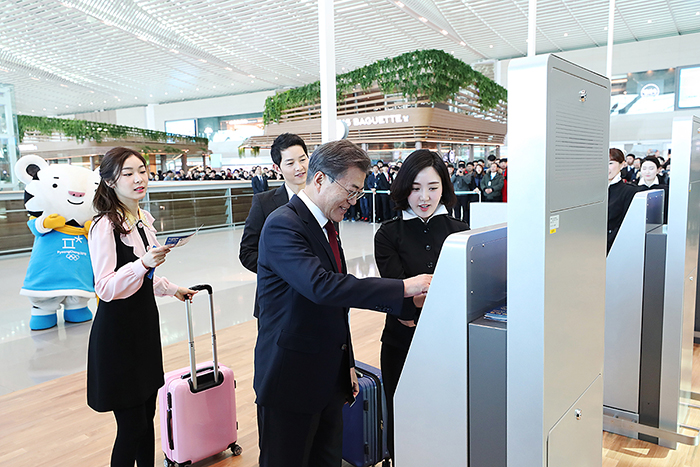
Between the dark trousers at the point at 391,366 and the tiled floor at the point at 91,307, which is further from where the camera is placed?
the tiled floor at the point at 91,307

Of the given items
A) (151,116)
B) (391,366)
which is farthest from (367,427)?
(151,116)

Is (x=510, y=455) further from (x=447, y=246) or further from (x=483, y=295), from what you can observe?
(x=447, y=246)

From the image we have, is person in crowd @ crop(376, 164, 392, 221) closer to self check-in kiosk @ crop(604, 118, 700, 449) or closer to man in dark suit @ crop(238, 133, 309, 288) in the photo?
self check-in kiosk @ crop(604, 118, 700, 449)

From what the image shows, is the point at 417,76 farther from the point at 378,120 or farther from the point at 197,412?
the point at 197,412

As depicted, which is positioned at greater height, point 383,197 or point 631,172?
point 631,172

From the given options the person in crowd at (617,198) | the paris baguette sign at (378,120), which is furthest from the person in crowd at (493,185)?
the person in crowd at (617,198)

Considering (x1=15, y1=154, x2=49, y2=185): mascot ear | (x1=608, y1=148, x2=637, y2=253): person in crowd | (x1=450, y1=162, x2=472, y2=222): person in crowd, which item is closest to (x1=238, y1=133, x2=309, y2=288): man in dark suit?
(x1=608, y1=148, x2=637, y2=253): person in crowd

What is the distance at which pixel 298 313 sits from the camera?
1.49 m

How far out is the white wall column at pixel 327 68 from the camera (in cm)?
297

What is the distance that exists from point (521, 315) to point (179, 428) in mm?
1900

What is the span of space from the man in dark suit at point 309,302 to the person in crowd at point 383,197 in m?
11.5

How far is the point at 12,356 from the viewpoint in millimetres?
4102

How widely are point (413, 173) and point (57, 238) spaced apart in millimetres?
4138

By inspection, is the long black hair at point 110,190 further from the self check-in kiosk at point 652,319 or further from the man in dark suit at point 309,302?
the self check-in kiosk at point 652,319
